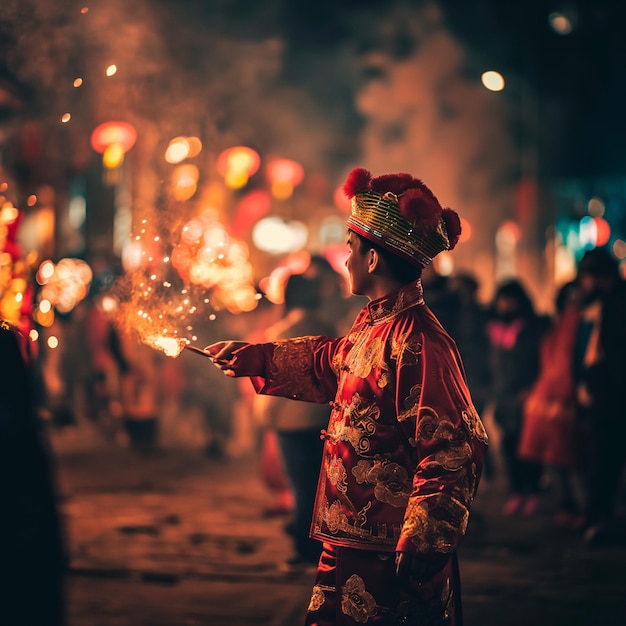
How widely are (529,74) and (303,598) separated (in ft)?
57.2

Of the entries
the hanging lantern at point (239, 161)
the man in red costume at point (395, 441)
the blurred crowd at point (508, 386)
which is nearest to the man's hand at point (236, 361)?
the man in red costume at point (395, 441)

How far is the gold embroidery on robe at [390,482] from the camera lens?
3.11 meters

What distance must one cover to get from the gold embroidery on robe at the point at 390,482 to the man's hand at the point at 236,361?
692mm

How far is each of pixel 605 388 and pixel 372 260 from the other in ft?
14.3

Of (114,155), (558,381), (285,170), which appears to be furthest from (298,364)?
(285,170)

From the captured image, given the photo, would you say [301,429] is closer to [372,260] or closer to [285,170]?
[372,260]

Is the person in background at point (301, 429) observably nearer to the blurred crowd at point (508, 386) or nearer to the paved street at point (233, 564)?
the blurred crowd at point (508, 386)

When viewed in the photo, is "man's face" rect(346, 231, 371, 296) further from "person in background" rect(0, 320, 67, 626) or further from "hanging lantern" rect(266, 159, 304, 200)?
"hanging lantern" rect(266, 159, 304, 200)

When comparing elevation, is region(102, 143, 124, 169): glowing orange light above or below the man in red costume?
above

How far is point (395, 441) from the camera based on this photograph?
123 inches

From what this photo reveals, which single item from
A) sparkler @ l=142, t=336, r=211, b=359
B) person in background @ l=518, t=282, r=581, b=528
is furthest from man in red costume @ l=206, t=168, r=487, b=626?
person in background @ l=518, t=282, r=581, b=528

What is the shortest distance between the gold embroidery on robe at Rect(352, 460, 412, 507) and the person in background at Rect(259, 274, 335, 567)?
3250mm

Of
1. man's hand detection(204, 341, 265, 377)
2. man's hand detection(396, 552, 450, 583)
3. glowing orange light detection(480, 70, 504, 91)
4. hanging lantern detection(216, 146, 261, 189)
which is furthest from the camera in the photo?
hanging lantern detection(216, 146, 261, 189)

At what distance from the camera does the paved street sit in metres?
5.35
